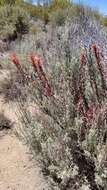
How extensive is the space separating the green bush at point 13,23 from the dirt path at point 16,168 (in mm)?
10255

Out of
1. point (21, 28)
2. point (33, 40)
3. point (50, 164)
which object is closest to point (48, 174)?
point (50, 164)

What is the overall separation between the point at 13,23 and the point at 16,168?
11.9 meters

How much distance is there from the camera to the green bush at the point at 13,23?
15.1 metres

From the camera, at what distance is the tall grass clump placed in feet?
11.8

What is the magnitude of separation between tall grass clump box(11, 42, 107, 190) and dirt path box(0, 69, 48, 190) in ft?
0.84

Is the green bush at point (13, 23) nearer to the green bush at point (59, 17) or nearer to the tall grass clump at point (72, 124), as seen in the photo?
the green bush at point (59, 17)

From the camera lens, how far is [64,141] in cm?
381

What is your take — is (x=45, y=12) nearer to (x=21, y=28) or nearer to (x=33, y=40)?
(x=21, y=28)

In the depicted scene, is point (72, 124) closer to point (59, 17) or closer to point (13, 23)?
point (13, 23)

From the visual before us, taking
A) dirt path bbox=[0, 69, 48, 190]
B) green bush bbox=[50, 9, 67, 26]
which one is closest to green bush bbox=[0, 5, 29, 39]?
green bush bbox=[50, 9, 67, 26]

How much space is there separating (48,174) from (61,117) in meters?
0.62

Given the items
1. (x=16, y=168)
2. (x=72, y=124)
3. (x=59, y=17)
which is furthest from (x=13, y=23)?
(x=72, y=124)

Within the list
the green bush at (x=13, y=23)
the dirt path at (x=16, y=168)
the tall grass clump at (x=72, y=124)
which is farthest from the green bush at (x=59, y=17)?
the tall grass clump at (x=72, y=124)

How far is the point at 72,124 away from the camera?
394cm
